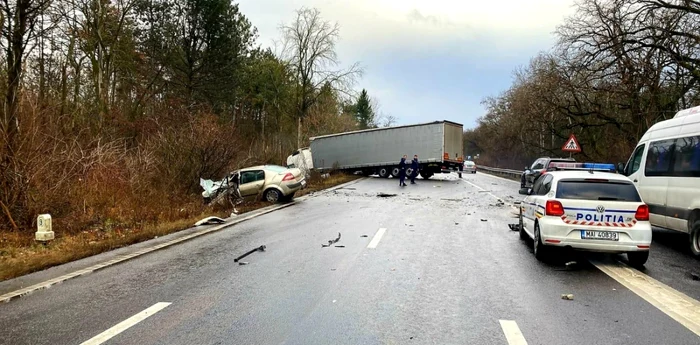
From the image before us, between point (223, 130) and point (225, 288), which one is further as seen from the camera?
point (223, 130)

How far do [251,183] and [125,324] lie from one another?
46.6ft

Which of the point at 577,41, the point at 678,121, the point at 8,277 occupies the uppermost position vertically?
the point at 577,41

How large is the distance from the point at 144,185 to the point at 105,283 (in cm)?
978

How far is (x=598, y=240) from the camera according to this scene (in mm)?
7766

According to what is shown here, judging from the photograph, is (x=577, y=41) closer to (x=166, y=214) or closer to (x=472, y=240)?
(x=472, y=240)

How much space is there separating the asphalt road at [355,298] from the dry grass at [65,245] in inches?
45.7

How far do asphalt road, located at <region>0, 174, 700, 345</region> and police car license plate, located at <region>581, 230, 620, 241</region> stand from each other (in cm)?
51

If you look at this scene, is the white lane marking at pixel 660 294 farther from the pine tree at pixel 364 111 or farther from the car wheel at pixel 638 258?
the pine tree at pixel 364 111

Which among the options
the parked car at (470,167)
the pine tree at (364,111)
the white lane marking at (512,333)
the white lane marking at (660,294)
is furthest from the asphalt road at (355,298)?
the pine tree at (364,111)

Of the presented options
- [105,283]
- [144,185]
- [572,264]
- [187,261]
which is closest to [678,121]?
[572,264]

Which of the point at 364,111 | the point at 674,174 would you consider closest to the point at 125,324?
the point at 674,174

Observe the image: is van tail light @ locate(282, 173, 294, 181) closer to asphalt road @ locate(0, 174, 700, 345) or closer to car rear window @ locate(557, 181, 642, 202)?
asphalt road @ locate(0, 174, 700, 345)

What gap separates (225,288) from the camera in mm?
6352

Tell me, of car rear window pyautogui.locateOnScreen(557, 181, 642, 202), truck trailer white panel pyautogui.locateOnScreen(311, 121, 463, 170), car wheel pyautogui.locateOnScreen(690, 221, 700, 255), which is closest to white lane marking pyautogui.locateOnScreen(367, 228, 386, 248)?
car rear window pyautogui.locateOnScreen(557, 181, 642, 202)
